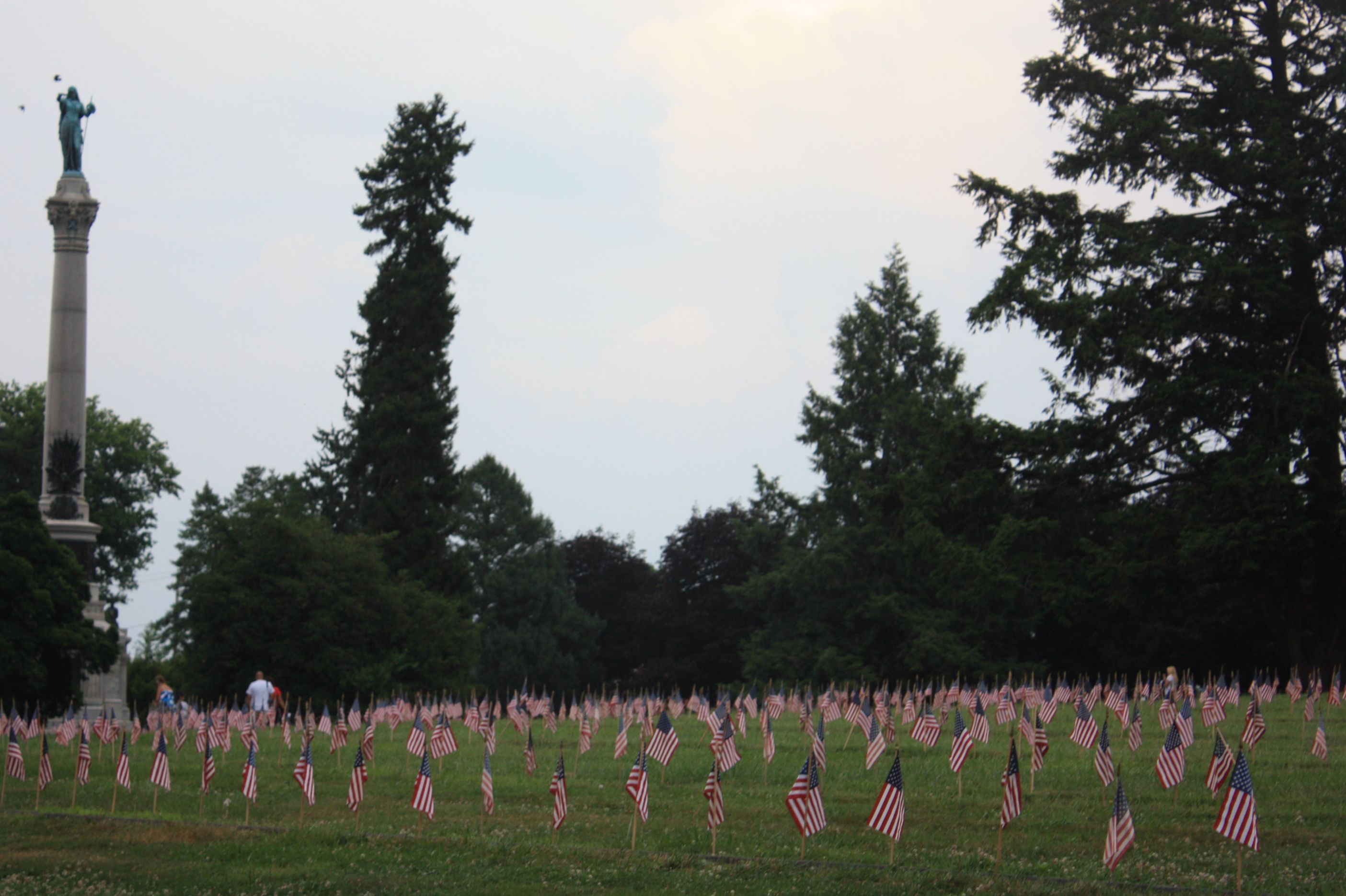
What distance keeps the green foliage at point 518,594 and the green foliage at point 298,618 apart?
21.3 m

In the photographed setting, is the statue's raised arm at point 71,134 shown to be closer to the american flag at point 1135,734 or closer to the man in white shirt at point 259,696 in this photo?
the man in white shirt at point 259,696

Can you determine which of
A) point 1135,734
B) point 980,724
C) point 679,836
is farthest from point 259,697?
point 1135,734

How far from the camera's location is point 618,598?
86.8m

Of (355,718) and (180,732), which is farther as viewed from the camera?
(180,732)

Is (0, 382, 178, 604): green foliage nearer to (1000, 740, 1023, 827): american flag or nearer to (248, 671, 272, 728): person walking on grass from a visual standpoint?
(248, 671, 272, 728): person walking on grass

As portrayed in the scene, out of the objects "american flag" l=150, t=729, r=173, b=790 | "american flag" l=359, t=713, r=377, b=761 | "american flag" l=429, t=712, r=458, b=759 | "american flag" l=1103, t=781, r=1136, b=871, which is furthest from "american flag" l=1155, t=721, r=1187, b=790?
"american flag" l=150, t=729, r=173, b=790

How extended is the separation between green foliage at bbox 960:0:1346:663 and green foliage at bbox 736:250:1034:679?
39.1 feet

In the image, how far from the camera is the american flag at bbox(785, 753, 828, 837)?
1430 cm

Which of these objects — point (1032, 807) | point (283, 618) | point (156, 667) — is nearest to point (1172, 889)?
point (1032, 807)

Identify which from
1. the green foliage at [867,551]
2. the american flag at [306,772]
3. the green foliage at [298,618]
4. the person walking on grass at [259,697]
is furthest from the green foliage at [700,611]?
the american flag at [306,772]

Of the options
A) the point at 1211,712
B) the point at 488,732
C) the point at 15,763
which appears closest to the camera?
the point at 15,763

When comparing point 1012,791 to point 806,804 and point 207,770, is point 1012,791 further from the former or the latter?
point 207,770

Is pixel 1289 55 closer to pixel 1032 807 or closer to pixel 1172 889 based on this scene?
pixel 1032 807

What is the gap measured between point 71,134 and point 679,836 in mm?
34950
